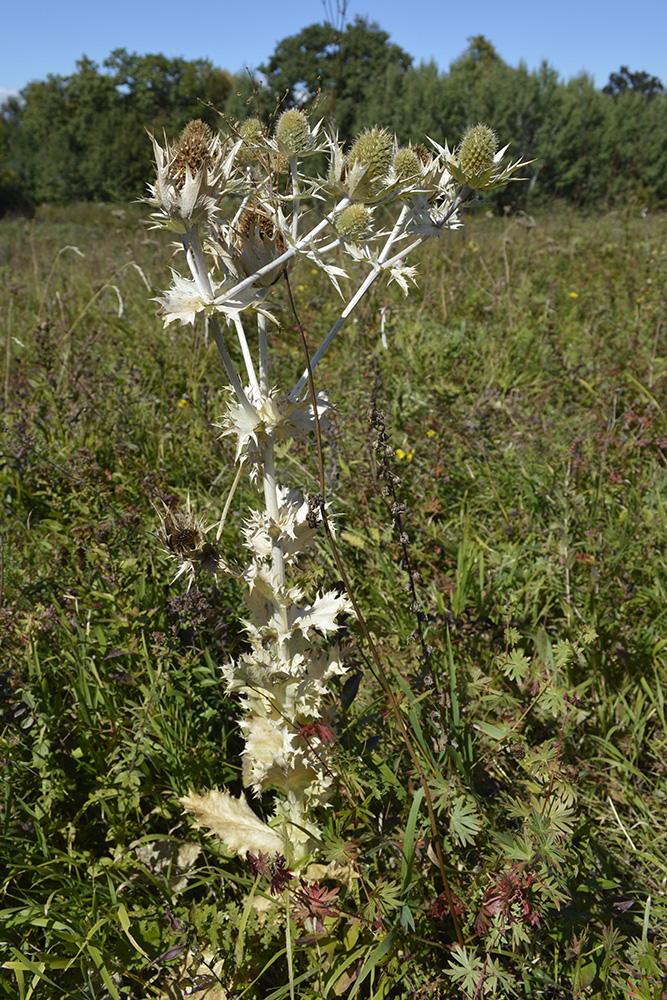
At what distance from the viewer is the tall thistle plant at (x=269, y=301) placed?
1312 millimetres

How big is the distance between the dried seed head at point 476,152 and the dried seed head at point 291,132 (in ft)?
1.23

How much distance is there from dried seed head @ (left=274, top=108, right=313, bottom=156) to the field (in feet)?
1.87

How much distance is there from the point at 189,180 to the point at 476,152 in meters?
0.69

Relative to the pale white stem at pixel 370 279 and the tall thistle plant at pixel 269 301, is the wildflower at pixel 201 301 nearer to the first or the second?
the tall thistle plant at pixel 269 301

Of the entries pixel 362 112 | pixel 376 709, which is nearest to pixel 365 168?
pixel 376 709

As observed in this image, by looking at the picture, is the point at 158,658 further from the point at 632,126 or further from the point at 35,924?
the point at 632,126

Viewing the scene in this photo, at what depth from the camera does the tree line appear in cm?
910

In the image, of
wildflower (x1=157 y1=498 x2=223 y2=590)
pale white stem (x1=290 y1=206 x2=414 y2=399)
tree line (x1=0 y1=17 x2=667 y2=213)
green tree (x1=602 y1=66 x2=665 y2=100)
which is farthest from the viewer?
green tree (x1=602 y1=66 x2=665 y2=100)

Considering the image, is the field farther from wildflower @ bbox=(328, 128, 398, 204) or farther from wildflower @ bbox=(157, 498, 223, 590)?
wildflower @ bbox=(328, 128, 398, 204)

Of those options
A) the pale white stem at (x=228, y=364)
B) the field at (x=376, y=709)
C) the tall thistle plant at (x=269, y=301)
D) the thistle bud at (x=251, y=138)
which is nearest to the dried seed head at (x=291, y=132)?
the tall thistle plant at (x=269, y=301)

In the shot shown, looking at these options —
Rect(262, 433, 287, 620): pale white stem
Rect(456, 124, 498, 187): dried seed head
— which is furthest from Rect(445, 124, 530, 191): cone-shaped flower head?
Rect(262, 433, 287, 620): pale white stem

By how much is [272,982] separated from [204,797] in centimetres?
49

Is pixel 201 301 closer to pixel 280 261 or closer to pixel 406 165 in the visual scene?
pixel 280 261

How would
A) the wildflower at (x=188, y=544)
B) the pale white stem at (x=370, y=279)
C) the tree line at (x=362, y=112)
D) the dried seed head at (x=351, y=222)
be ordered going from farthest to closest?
the tree line at (x=362, y=112)
the wildflower at (x=188, y=544)
the pale white stem at (x=370, y=279)
the dried seed head at (x=351, y=222)
